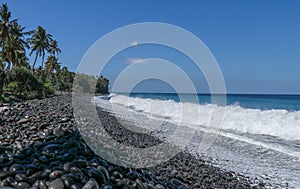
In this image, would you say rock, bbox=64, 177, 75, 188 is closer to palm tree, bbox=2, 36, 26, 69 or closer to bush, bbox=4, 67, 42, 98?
bush, bbox=4, 67, 42, 98

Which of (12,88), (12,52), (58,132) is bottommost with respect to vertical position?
(58,132)

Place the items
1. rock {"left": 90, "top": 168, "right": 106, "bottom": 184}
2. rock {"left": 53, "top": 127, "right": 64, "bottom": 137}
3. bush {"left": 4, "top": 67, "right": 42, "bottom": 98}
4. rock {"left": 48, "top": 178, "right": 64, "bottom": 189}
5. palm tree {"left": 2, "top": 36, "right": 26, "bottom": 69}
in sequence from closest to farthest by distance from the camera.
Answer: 1. rock {"left": 48, "top": 178, "right": 64, "bottom": 189}
2. rock {"left": 90, "top": 168, "right": 106, "bottom": 184}
3. rock {"left": 53, "top": 127, "right": 64, "bottom": 137}
4. bush {"left": 4, "top": 67, "right": 42, "bottom": 98}
5. palm tree {"left": 2, "top": 36, "right": 26, "bottom": 69}

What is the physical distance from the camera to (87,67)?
188 inches

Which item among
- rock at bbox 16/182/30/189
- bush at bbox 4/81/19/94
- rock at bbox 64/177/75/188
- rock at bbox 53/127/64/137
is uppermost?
bush at bbox 4/81/19/94

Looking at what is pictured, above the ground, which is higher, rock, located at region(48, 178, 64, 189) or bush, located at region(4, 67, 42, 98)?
bush, located at region(4, 67, 42, 98)

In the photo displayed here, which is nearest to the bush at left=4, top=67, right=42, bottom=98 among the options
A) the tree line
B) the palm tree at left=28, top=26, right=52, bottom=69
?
the tree line

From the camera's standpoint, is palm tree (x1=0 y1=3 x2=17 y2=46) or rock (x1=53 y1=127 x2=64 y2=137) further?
palm tree (x1=0 y1=3 x2=17 y2=46)

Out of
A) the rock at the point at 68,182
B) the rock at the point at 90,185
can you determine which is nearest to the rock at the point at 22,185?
the rock at the point at 68,182

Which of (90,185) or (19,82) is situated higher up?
(19,82)

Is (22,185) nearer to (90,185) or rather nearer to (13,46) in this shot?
(90,185)

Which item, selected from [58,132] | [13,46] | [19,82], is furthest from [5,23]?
[58,132]

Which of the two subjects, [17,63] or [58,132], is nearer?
[58,132]

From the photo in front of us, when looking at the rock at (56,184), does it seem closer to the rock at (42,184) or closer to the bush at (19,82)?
the rock at (42,184)

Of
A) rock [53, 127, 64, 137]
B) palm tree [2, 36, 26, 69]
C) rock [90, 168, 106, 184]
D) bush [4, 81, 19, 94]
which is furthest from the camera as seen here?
palm tree [2, 36, 26, 69]
